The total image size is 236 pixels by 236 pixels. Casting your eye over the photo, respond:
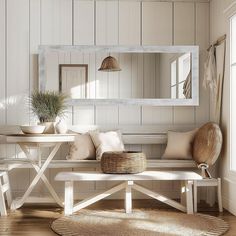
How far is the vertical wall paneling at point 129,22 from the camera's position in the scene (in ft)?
19.8

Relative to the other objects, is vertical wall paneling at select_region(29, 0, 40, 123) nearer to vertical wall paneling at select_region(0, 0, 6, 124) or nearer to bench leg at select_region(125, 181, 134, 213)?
vertical wall paneling at select_region(0, 0, 6, 124)

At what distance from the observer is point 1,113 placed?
593 cm

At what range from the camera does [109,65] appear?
5.93m

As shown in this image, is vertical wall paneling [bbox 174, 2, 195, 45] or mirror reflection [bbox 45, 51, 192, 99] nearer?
mirror reflection [bbox 45, 51, 192, 99]

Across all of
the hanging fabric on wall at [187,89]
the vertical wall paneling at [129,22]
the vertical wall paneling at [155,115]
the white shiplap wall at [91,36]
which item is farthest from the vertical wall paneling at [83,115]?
the hanging fabric on wall at [187,89]

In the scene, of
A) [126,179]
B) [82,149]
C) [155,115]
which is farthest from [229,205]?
[82,149]

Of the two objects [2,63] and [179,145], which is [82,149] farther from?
[2,63]

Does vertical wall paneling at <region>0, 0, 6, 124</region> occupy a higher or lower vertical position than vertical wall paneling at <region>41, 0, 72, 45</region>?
lower

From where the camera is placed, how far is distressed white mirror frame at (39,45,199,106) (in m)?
5.89

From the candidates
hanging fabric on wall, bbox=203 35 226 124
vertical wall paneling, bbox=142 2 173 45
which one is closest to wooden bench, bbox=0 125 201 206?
hanging fabric on wall, bbox=203 35 226 124

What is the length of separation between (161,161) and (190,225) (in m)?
1.29

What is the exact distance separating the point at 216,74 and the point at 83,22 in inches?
70.4

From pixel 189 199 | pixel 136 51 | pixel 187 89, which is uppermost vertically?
pixel 136 51

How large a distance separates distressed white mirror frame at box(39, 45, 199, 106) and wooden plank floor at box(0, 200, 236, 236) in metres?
1.24
